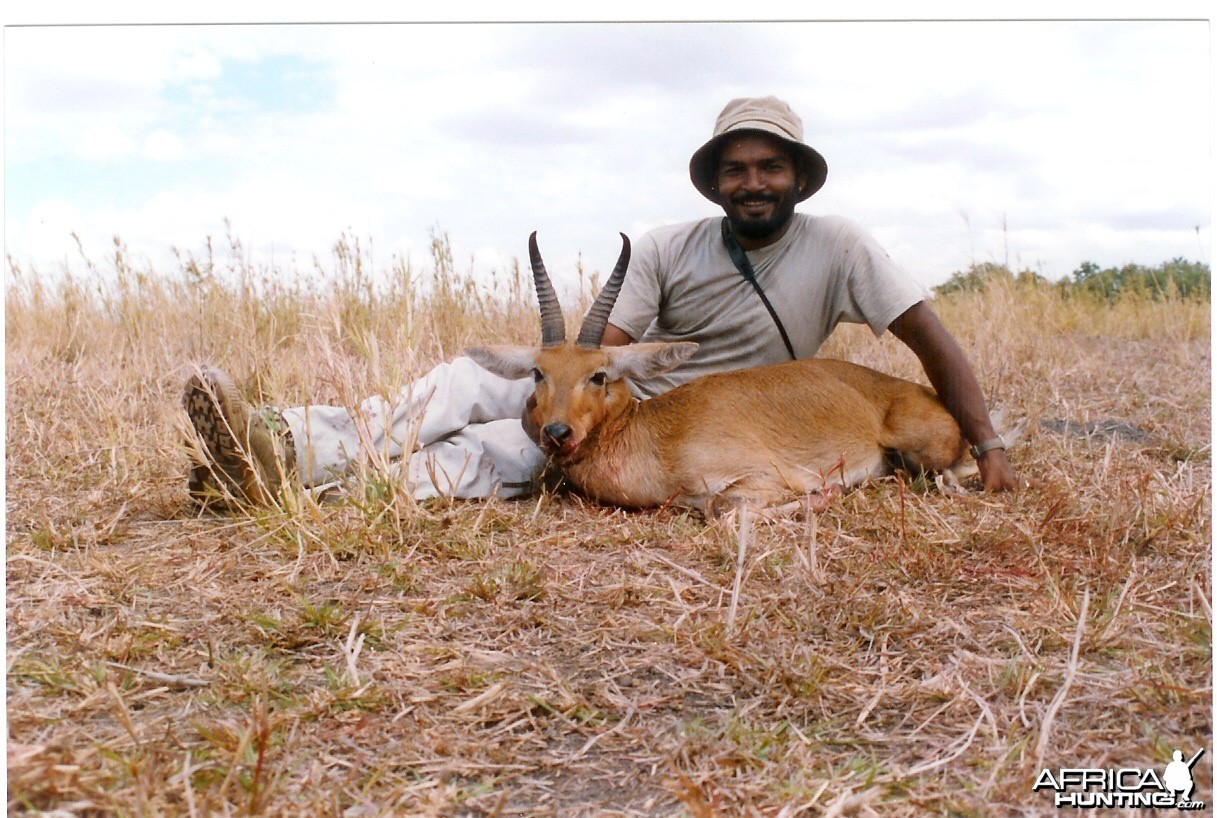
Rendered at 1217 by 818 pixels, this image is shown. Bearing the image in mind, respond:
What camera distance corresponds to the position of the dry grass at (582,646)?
2.06 meters

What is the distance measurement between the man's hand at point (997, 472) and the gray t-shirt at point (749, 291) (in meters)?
0.86

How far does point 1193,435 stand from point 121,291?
783 centimetres

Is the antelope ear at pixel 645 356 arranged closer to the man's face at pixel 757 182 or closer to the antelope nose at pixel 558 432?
the antelope nose at pixel 558 432

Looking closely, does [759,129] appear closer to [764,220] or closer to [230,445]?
[764,220]

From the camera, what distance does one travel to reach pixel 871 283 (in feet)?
17.0

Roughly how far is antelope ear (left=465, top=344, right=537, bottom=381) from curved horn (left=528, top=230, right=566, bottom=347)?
13cm

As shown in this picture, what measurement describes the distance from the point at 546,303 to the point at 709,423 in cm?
97

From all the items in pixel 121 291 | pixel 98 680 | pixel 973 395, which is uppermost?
pixel 121 291

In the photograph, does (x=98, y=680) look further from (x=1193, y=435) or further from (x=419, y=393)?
(x=1193, y=435)

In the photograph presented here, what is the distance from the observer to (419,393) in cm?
478

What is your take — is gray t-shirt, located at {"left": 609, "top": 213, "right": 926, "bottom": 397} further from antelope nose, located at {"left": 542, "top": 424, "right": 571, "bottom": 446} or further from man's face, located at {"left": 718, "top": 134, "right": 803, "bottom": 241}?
antelope nose, located at {"left": 542, "top": 424, "right": 571, "bottom": 446}

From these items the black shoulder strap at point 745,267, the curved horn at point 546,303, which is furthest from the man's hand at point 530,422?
the black shoulder strap at point 745,267

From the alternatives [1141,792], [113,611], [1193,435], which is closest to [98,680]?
[113,611]

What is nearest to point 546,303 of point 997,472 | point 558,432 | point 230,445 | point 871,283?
point 558,432
